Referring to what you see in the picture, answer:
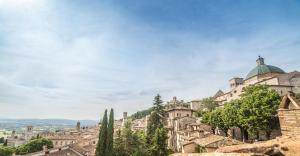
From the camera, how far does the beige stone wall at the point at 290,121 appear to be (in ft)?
29.8

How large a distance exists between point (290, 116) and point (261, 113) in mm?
25836

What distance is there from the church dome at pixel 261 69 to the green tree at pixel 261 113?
102ft

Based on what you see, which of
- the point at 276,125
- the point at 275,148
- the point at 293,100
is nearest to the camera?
the point at 275,148

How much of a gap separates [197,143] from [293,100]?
24.8m

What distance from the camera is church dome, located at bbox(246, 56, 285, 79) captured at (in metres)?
63.2

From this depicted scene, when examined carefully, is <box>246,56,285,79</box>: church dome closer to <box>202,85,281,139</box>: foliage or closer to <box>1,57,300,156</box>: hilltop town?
<box>1,57,300,156</box>: hilltop town

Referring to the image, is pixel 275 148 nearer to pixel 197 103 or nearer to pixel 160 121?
pixel 160 121

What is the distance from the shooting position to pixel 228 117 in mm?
42750

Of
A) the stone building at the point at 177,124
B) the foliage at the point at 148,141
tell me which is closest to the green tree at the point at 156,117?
the foliage at the point at 148,141

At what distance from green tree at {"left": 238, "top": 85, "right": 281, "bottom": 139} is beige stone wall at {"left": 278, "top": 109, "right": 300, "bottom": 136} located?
24.5m

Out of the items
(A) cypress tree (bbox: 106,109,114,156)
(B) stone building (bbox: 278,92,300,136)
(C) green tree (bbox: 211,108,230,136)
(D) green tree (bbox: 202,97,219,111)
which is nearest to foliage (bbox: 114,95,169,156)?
(A) cypress tree (bbox: 106,109,114,156)

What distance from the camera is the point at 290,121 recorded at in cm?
941

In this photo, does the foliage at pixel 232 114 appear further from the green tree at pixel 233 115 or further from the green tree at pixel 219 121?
the green tree at pixel 219 121

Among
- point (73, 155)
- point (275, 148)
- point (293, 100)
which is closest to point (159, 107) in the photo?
point (73, 155)
